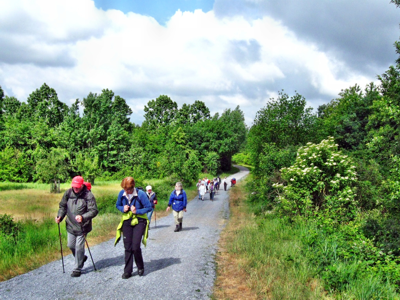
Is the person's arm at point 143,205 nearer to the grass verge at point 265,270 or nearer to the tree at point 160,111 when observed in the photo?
the grass verge at point 265,270

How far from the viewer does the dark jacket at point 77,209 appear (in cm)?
601

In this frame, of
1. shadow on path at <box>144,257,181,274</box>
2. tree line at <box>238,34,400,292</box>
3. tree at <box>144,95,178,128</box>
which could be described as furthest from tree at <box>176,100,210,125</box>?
shadow on path at <box>144,257,181,274</box>

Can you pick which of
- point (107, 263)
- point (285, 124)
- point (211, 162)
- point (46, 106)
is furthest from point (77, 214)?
point (46, 106)

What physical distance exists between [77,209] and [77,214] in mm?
96

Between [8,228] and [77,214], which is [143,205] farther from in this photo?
[8,228]

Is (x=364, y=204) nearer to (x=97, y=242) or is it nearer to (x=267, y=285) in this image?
(x=267, y=285)

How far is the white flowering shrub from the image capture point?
1205 cm

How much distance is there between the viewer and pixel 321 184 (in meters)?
12.4

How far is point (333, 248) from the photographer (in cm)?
718

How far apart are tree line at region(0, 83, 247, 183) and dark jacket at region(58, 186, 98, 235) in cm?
2586

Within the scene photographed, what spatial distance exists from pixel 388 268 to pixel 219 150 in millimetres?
58705

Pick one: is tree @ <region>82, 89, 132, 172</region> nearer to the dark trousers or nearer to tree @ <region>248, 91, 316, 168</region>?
tree @ <region>248, 91, 316, 168</region>

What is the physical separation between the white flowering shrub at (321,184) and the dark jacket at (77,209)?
796 centimetres

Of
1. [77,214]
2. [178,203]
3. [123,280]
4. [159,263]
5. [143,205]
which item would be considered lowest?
[159,263]
